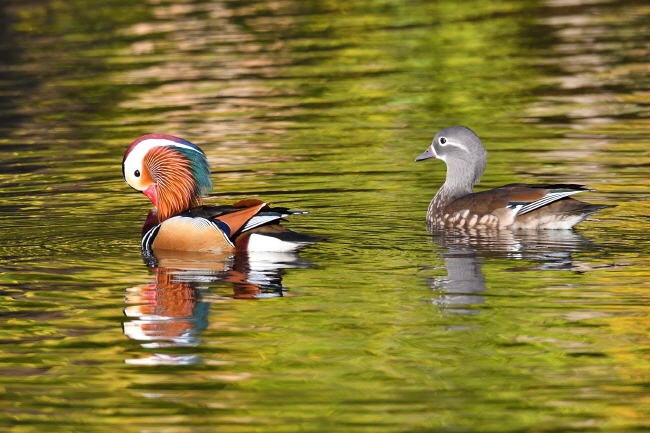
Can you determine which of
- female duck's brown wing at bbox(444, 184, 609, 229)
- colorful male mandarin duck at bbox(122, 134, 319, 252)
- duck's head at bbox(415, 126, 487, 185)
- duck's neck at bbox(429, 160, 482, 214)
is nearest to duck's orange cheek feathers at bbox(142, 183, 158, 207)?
colorful male mandarin duck at bbox(122, 134, 319, 252)

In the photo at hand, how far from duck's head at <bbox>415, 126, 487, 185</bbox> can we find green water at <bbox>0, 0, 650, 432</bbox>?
546 mm

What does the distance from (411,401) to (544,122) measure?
31.1ft

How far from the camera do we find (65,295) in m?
9.59

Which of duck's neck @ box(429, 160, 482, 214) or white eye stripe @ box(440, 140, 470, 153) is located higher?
white eye stripe @ box(440, 140, 470, 153)

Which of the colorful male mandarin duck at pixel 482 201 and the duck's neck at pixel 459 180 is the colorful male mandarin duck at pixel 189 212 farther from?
the duck's neck at pixel 459 180

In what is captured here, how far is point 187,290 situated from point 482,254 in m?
2.27

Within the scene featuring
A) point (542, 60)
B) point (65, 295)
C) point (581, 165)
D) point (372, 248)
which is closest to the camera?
point (65, 295)

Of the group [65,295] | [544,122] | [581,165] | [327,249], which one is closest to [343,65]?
[544,122]

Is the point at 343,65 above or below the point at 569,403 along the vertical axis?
above

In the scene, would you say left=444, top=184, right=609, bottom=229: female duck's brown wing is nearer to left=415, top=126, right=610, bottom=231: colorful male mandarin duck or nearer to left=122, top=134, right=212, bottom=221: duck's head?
left=415, top=126, right=610, bottom=231: colorful male mandarin duck

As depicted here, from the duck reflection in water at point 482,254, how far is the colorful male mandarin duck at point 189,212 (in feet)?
3.89

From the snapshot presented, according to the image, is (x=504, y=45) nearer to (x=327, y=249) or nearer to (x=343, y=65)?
(x=343, y=65)

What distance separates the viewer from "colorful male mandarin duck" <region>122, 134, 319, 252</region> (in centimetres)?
1051

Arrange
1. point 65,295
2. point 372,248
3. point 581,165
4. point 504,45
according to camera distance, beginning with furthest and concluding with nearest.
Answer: point 504,45 < point 581,165 < point 372,248 < point 65,295
